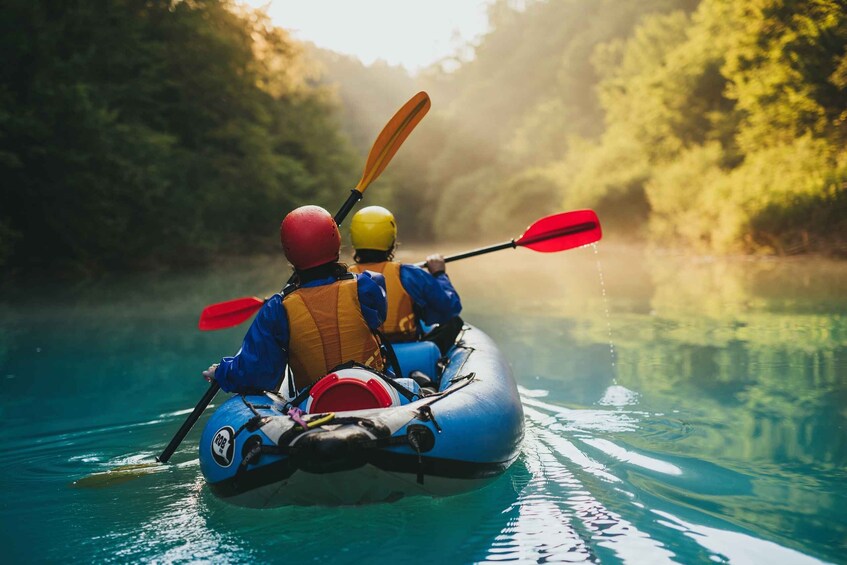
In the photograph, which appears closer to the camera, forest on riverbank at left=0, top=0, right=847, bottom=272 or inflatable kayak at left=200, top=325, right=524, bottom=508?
inflatable kayak at left=200, top=325, right=524, bottom=508

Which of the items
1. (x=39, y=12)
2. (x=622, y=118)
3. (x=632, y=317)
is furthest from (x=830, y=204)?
(x=622, y=118)

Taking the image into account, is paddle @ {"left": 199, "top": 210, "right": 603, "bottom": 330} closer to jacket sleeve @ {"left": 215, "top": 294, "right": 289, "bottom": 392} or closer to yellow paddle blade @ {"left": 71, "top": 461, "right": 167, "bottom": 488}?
yellow paddle blade @ {"left": 71, "top": 461, "right": 167, "bottom": 488}

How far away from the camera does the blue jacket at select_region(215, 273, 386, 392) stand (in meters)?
3.08

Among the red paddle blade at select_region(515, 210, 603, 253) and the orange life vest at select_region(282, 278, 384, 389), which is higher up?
the red paddle blade at select_region(515, 210, 603, 253)

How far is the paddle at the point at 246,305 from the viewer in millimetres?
3604

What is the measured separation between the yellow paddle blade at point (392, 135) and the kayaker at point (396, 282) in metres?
0.98

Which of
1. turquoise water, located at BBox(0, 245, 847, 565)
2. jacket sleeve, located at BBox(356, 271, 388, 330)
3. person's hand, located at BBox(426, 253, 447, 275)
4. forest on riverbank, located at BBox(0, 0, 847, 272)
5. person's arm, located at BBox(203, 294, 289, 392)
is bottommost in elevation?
turquoise water, located at BBox(0, 245, 847, 565)

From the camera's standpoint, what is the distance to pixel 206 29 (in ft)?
53.5

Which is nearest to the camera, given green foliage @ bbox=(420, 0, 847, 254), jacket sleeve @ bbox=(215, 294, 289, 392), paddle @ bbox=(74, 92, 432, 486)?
jacket sleeve @ bbox=(215, 294, 289, 392)

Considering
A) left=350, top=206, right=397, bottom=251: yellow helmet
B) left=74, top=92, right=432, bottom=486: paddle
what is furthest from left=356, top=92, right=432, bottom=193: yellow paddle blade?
left=350, top=206, right=397, bottom=251: yellow helmet

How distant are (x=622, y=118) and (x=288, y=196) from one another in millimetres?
11834

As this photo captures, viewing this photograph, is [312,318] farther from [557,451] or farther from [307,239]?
[557,451]

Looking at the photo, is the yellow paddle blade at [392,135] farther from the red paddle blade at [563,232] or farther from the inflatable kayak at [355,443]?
the inflatable kayak at [355,443]

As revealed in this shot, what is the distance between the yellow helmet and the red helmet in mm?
957
